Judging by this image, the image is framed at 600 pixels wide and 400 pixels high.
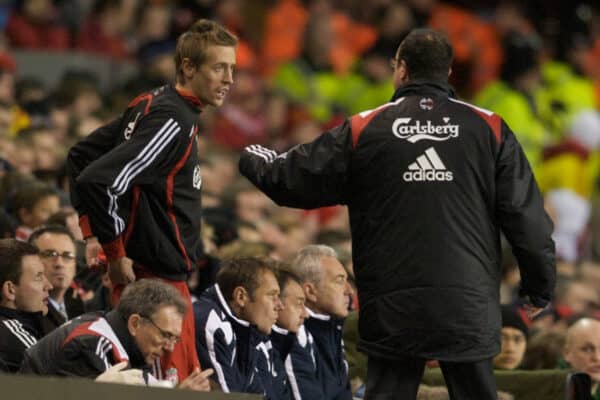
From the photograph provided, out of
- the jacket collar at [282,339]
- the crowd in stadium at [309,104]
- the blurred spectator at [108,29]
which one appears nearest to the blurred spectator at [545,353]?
the crowd in stadium at [309,104]

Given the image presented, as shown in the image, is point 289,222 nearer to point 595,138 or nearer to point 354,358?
point 354,358

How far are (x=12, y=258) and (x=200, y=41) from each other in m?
1.50

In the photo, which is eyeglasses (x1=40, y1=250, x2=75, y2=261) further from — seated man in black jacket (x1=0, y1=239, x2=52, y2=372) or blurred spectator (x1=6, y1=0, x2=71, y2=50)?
blurred spectator (x1=6, y1=0, x2=71, y2=50)

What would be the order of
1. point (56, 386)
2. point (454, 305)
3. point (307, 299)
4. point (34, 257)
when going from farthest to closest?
point (307, 299)
point (34, 257)
point (454, 305)
point (56, 386)

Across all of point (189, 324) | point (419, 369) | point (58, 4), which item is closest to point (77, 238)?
point (189, 324)

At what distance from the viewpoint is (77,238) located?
9.11 meters

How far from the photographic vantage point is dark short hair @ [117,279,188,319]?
6359 mm

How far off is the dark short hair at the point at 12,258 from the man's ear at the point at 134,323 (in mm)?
986

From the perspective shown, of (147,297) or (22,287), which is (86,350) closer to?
(147,297)

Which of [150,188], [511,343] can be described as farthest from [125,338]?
[511,343]

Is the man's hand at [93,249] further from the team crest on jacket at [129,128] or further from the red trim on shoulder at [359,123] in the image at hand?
the red trim on shoulder at [359,123]

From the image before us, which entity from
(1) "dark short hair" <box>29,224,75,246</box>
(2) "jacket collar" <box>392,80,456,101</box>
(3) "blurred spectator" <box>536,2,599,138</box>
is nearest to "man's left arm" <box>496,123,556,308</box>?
(2) "jacket collar" <box>392,80,456,101</box>

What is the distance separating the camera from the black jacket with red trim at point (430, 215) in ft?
20.5

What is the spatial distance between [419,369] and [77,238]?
332 centimetres
